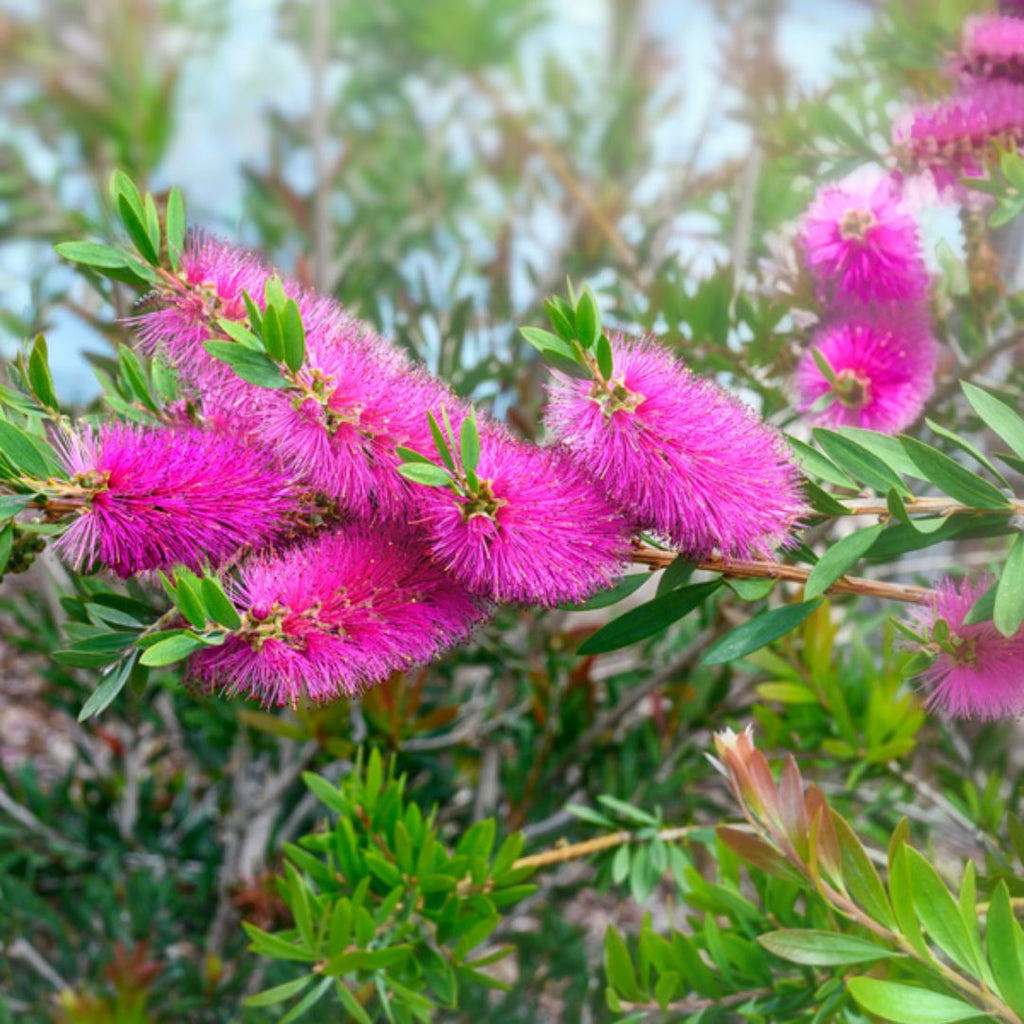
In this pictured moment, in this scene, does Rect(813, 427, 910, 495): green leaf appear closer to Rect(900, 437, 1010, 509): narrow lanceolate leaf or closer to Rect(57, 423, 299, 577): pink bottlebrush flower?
Rect(900, 437, 1010, 509): narrow lanceolate leaf

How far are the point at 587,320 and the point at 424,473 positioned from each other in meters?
0.08

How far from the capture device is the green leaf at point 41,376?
46 centimetres

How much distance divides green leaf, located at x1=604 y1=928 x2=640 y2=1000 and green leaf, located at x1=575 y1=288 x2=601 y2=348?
0.39 m

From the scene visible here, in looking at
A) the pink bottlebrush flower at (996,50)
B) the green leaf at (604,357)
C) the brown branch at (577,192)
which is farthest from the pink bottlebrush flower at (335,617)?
the brown branch at (577,192)

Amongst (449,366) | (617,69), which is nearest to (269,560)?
(449,366)

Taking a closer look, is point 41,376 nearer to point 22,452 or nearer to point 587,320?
point 22,452

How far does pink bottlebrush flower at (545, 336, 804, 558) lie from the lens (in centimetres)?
41

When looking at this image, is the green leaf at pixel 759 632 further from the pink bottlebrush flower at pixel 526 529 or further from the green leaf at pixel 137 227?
the green leaf at pixel 137 227

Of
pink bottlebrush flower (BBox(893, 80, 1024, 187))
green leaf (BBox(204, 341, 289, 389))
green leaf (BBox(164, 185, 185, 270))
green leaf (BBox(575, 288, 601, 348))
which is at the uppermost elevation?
pink bottlebrush flower (BBox(893, 80, 1024, 187))

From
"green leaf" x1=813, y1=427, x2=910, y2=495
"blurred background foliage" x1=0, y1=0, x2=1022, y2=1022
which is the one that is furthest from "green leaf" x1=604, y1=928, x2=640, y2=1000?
"green leaf" x1=813, y1=427, x2=910, y2=495

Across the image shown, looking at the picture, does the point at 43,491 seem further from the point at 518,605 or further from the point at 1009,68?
the point at 1009,68

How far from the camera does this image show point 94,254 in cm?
43

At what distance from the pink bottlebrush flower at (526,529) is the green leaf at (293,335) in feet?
0.24

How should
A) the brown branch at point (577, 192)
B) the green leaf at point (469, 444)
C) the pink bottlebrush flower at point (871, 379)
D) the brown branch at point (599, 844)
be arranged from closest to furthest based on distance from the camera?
1. the green leaf at point (469, 444)
2. the pink bottlebrush flower at point (871, 379)
3. the brown branch at point (599, 844)
4. the brown branch at point (577, 192)
